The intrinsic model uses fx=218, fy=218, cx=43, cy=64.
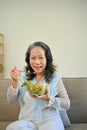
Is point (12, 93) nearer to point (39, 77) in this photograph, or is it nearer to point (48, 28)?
point (39, 77)

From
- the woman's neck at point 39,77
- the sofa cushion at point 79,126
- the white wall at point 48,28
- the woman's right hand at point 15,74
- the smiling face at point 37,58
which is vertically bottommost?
the sofa cushion at point 79,126

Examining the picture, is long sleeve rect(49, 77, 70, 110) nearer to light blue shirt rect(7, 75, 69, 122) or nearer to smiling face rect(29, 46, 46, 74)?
light blue shirt rect(7, 75, 69, 122)

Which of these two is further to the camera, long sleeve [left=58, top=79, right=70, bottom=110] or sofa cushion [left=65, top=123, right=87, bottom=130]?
sofa cushion [left=65, top=123, right=87, bottom=130]

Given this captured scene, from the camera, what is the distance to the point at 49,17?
4211 millimetres

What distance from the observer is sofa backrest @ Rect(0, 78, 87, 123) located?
1.78 m

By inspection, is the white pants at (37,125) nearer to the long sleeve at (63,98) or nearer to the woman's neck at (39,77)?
the long sleeve at (63,98)

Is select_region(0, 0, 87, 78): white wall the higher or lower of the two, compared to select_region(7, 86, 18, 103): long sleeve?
higher

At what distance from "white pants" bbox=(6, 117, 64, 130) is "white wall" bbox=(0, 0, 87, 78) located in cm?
277

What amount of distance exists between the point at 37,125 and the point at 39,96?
0.72ft

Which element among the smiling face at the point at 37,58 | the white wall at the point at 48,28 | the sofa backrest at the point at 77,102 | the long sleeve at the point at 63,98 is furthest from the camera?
the white wall at the point at 48,28

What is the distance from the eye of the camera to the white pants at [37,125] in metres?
1.39

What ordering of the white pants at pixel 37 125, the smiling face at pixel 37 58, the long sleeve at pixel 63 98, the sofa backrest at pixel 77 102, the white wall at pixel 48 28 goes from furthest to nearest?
the white wall at pixel 48 28 < the sofa backrest at pixel 77 102 < the smiling face at pixel 37 58 < the long sleeve at pixel 63 98 < the white pants at pixel 37 125

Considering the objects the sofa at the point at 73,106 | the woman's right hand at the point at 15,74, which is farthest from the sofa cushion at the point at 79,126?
the woman's right hand at the point at 15,74

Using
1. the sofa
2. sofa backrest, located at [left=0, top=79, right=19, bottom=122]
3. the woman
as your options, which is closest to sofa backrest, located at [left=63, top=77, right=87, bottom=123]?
the sofa
